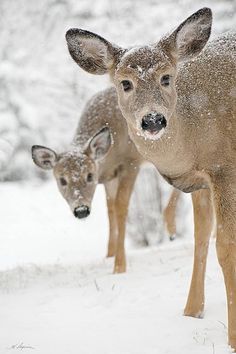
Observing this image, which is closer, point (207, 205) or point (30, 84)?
point (207, 205)

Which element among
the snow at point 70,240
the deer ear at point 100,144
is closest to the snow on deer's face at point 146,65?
the snow at point 70,240

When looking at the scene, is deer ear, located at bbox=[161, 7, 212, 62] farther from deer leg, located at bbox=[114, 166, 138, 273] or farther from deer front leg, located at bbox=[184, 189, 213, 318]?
deer leg, located at bbox=[114, 166, 138, 273]

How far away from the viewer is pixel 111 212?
33.6 ft

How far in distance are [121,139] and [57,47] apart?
10.7 m

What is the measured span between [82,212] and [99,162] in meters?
1.15

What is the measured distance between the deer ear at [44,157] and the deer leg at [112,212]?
3.36ft

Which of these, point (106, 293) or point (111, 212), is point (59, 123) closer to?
point (111, 212)

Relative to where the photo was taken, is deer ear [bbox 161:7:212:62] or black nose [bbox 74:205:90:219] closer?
deer ear [bbox 161:7:212:62]

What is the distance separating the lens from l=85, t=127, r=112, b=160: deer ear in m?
9.01

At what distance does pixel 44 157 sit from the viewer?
9.20 m

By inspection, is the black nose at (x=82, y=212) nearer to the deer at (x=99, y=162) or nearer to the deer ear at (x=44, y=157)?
the deer at (x=99, y=162)

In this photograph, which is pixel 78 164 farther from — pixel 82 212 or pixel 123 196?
pixel 82 212

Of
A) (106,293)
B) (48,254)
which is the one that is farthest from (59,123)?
(106,293)
